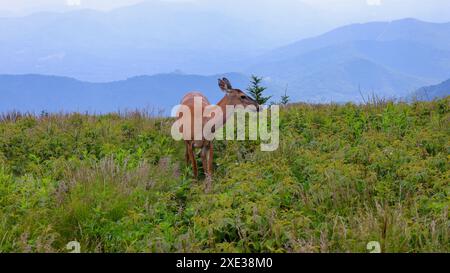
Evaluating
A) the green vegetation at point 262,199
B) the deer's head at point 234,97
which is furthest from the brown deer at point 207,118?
the green vegetation at point 262,199

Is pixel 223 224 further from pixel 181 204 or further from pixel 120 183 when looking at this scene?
pixel 120 183

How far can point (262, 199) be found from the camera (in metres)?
6.05

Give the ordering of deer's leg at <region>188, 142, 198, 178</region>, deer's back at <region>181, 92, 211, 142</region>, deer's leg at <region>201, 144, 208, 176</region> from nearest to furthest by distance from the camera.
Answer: deer's leg at <region>188, 142, 198, 178</region>
deer's leg at <region>201, 144, 208, 176</region>
deer's back at <region>181, 92, 211, 142</region>

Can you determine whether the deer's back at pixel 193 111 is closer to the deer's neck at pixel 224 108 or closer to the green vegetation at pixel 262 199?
the deer's neck at pixel 224 108

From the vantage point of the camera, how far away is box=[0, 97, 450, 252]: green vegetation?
524 centimetres

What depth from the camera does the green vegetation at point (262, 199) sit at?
17.2 feet

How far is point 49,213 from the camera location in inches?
251

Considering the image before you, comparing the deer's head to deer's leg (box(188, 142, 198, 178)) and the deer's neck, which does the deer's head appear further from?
deer's leg (box(188, 142, 198, 178))

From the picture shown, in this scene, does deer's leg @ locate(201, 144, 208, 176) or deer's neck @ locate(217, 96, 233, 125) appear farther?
deer's neck @ locate(217, 96, 233, 125)

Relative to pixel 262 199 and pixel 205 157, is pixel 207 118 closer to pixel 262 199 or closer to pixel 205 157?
pixel 205 157

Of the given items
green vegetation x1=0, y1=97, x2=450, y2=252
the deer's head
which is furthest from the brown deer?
green vegetation x1=0, y1=97, x2=450, y2=252

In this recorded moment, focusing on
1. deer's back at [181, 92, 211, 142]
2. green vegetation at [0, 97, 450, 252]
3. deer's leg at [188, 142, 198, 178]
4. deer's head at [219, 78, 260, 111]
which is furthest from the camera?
deer's head at [219, 78, 260, 111]

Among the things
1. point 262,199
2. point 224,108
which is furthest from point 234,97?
point 262,199
